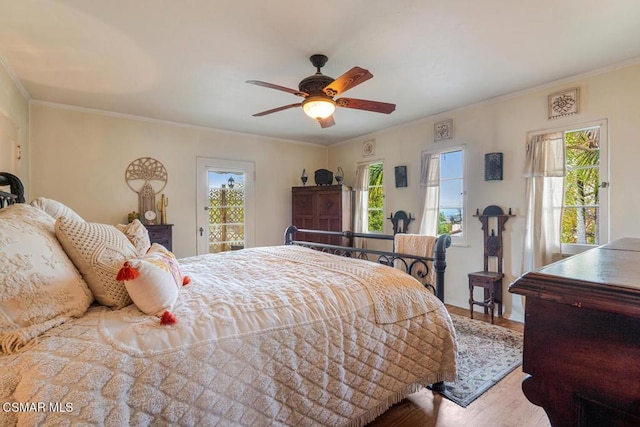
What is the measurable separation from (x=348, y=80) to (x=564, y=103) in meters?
2.39

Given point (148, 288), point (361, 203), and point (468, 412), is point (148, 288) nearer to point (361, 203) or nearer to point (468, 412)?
point (468, 412)

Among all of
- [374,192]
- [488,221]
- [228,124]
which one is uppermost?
[228,124]

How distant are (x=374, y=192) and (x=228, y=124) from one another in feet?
8.17

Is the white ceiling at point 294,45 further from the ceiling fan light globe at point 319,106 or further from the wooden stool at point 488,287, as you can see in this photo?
the wooden stool at point 488,287

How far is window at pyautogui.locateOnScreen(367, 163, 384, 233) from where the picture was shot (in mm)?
4812

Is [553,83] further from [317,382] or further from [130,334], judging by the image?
[130,334]

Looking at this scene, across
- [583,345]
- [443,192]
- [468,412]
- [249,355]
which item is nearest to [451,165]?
[443,192]

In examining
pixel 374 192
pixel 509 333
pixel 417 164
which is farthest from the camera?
pixel 374 192

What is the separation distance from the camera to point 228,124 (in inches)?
172

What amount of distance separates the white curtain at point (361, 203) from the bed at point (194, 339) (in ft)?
10.6

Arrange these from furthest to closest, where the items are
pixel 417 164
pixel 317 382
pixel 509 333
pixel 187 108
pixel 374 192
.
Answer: pixel 374 192, pixel 417 164, pixel 187 108, pixel 509 333, pixel 317 382

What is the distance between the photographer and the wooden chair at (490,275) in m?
3.28

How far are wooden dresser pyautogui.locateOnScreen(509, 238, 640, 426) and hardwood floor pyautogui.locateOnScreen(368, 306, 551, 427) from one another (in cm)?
140

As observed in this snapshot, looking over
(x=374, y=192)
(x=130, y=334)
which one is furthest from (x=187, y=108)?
(x=130, y=334)
